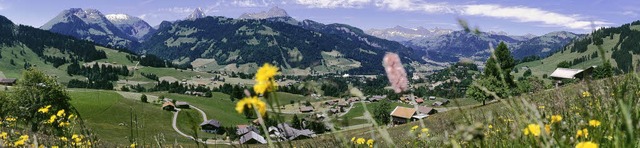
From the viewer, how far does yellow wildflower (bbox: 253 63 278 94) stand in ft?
5.97

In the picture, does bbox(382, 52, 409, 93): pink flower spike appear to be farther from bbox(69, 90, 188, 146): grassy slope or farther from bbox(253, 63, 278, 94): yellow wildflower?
bbox(69, 90, 188, 146): grassy slope

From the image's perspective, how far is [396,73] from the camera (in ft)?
6.39

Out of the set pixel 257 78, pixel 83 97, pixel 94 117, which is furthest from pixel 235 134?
pixel 83 97

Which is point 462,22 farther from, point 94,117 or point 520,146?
point 94,117

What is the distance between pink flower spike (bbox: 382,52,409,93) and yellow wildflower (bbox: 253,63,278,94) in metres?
0.50

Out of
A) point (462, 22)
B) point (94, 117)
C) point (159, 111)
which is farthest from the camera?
point (159, 111)

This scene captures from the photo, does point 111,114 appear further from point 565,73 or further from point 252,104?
point 252,104

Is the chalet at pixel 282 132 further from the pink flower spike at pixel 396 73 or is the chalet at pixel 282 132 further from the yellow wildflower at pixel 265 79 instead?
the pink flower spike at pixel 396 73

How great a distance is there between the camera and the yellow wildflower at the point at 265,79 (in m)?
1.82

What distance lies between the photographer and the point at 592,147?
1.73 meters

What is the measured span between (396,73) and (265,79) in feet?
1.81

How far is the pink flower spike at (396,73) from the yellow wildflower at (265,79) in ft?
1.63

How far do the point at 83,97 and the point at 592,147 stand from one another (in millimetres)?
157018

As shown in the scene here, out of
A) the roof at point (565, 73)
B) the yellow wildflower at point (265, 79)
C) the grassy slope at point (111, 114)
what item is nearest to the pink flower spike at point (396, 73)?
the yellow wildflower at point (265, 79)
